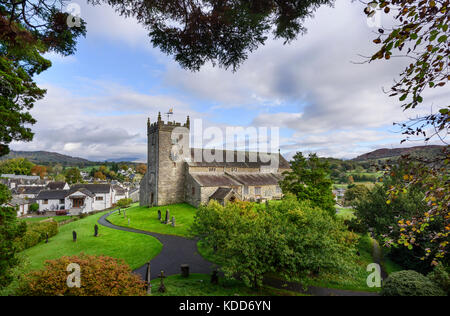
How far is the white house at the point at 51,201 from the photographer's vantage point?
5691cm

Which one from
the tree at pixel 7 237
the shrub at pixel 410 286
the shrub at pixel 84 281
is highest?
the tree at pixel 7 237

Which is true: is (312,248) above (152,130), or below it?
below

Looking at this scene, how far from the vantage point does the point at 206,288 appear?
12.5 m

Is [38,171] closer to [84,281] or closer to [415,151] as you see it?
[84,281]

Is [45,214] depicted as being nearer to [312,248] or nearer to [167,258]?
[167,258]

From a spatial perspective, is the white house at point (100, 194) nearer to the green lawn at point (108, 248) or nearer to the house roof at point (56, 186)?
the house roof at point (56, 186)

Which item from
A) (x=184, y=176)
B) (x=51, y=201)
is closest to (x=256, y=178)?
(x=184, y=176)

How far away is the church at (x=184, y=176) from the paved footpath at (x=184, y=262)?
38.6 feet

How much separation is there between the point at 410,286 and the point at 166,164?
3287 cm

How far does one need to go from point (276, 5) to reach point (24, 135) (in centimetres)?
1058

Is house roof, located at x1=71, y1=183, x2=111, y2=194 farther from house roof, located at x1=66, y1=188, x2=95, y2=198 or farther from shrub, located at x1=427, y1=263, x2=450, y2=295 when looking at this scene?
shrub, located at x1=427, y1=263, x2=450, y2=295

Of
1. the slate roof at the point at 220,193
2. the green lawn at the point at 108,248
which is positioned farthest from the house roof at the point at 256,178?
the green lawn at the point at 108,248
